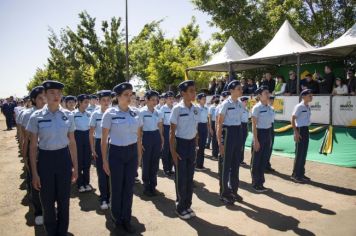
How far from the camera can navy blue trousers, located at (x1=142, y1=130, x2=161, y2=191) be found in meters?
7.26

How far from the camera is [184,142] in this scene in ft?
18.6

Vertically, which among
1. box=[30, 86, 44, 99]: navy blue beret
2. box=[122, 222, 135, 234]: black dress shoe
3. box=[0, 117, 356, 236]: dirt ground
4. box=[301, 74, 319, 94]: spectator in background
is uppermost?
box=[301, 74, 319, 94]: spectator in background

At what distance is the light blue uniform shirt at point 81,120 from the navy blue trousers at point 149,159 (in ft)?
4.38

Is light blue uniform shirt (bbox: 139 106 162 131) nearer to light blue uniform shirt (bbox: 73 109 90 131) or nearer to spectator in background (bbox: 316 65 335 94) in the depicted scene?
light blue uniform shirt (bbox: 73 109 90 131)

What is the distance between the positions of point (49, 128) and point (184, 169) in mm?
2364

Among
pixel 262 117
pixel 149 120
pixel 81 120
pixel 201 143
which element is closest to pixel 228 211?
pixel 262 117

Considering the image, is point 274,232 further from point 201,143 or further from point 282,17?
point 282,17

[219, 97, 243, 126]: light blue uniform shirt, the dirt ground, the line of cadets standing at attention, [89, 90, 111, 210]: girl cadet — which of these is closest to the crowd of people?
the dirt ground

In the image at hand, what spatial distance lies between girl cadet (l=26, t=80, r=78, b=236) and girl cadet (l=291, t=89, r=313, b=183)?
574cm

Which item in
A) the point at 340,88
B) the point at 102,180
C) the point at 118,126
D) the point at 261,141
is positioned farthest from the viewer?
the point at 340,88

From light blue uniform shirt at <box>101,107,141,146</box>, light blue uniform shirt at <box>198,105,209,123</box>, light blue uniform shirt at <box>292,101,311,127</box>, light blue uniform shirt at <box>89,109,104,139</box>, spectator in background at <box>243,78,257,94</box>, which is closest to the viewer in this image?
light blue uniform shirt at <box>101,107,141,146</box>

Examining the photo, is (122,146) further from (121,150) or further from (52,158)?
(52,158)

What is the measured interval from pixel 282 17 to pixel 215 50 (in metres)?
5.46

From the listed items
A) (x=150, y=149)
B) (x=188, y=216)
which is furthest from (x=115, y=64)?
(x=188, y=216)
